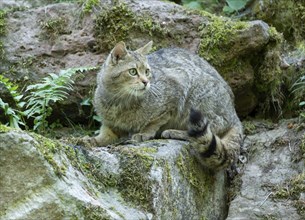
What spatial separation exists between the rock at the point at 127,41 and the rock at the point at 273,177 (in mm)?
691

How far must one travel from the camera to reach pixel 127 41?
664cm

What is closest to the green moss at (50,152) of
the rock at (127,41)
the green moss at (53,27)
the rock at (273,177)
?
the rock at (273,177)

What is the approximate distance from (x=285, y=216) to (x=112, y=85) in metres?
1.92

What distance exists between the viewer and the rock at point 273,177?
493cm

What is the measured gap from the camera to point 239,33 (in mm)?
6395

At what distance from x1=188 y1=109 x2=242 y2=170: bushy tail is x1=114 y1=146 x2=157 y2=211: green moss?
0.55 m

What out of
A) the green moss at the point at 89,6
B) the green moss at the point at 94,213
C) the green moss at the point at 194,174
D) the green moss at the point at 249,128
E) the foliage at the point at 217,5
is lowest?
the green moss at the point at 249,128

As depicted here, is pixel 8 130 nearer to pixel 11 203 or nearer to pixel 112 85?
pixel 11 203

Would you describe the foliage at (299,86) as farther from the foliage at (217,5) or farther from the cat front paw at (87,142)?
the cat front paw at (87,142)

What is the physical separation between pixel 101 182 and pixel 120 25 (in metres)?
3.10

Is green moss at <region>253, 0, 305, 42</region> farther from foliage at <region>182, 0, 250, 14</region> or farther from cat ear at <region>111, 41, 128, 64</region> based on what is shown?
cat ear at <region>111, 41, 128, 64</region>

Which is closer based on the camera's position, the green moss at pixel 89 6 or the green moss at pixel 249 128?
the green moss at pixel 249 128

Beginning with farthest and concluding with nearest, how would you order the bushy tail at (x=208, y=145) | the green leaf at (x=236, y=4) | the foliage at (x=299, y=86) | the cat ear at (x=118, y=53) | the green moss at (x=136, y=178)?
1. the green leaf at (x=236, y=4)
2. the foliage at (x=299, y=86)
3. the cat ear at (x=118, y=53)
4. the bushy tail at (x=208, y=145)
5. the green moss at (x=136, y=178)

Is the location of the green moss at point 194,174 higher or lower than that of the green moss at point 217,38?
lower
